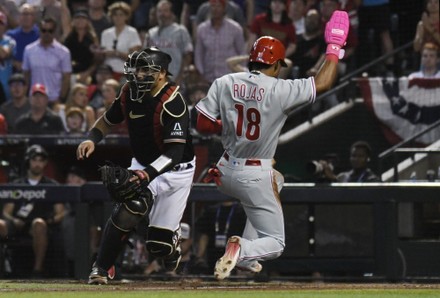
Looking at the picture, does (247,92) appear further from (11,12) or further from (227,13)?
(11,12)

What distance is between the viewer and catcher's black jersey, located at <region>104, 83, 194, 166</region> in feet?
30.9

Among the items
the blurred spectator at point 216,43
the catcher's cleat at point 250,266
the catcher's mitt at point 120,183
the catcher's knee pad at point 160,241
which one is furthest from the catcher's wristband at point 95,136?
the blurred spectator at point 216,43

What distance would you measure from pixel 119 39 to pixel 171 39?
828 mm

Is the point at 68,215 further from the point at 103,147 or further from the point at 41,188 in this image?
the point at 103,147

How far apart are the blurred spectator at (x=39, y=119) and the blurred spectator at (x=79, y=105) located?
0.20 m

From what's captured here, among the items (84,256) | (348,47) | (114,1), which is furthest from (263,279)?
(114,1)

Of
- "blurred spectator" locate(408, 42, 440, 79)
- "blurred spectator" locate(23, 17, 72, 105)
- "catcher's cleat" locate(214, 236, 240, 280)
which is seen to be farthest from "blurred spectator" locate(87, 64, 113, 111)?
"catcher's cleat" locate(214, 236, 240, 280)

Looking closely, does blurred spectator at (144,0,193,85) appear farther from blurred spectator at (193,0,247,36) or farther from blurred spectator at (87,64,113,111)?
blurred spectator at (87,64,113,111)

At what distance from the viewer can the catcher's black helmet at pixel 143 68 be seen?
9453mm

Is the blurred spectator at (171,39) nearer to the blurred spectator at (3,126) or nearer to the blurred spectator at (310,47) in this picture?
the blurred spectator at (310,47)

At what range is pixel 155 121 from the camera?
9516 millimetres

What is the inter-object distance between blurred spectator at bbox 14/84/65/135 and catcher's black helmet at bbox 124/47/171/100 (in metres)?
5.27

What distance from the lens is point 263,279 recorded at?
1190cm

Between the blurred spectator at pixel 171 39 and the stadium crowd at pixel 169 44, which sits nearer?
the stadium crowd at pixel 169 44
